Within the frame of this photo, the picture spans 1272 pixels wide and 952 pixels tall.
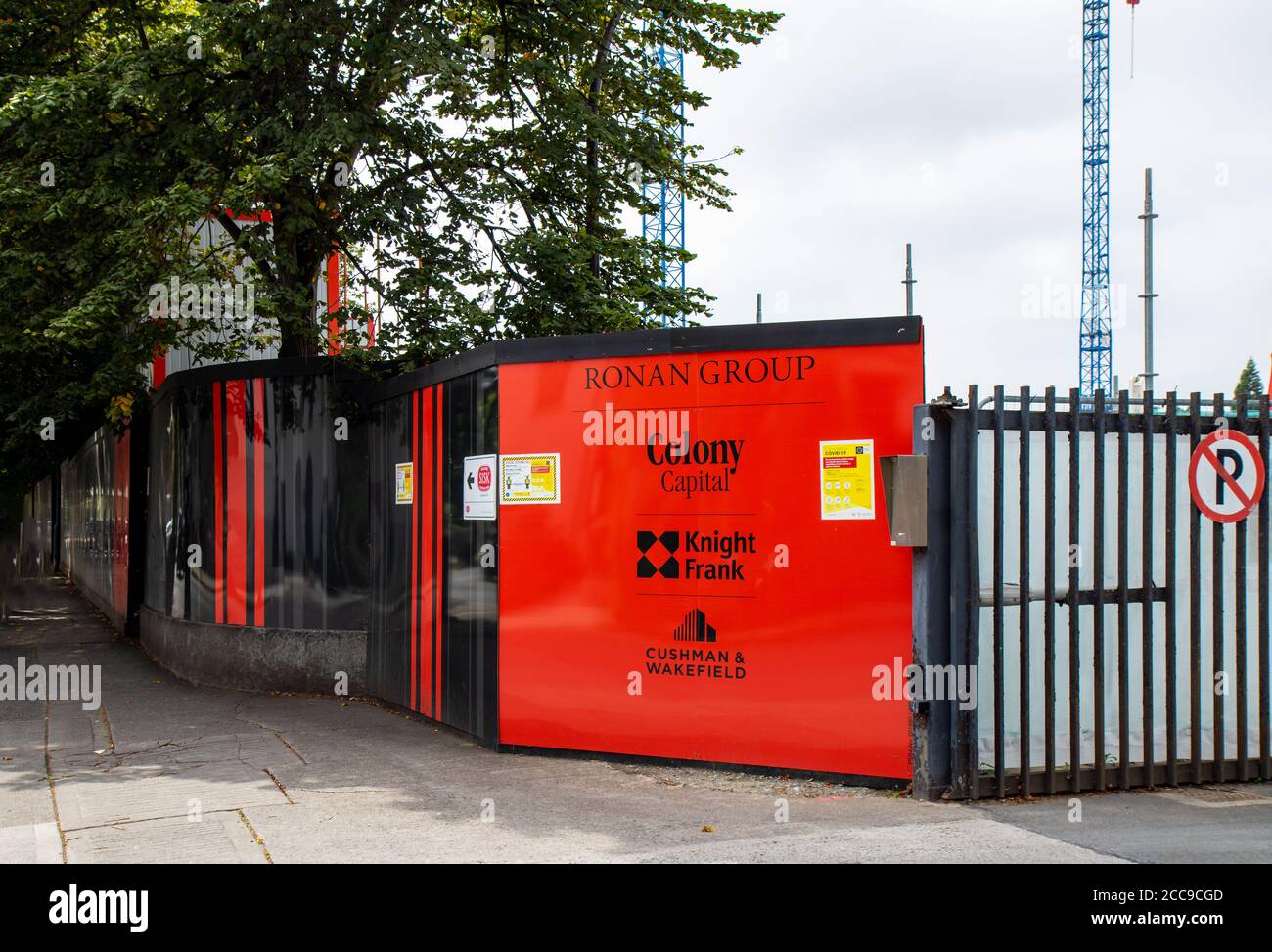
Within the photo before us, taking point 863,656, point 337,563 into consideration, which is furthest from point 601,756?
point 337,563

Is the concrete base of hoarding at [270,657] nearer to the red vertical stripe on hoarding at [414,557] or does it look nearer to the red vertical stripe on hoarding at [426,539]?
the red vertical stripe on hoarding at [414,557]

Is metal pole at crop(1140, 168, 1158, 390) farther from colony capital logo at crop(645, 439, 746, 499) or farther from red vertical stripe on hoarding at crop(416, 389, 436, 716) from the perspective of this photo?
colony capital logo at crop(645, 439, 746, 499)

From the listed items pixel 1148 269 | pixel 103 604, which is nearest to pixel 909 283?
pixel 1148 269

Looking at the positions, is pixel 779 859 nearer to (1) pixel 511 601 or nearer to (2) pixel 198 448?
(1) pixel 511 601

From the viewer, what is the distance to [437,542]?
29.7ft

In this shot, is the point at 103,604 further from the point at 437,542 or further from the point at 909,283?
the point at 909,283

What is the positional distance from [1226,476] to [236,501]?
8642 millimetres

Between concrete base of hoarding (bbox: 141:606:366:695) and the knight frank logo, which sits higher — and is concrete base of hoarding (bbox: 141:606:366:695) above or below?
below

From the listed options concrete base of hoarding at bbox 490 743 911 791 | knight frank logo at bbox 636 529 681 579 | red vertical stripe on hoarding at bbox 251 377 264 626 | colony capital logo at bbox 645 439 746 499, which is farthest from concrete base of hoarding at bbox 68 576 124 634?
colony capital logo at bbox 645 439 746 499

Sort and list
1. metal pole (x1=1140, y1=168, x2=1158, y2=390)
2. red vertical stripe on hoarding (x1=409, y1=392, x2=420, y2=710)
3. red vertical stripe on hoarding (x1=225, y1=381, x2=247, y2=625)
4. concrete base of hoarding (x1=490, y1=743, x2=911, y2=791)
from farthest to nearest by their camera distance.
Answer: metal pole (x1=1140, y1=168, x2=1158, y2=390) → red vertical stripe on hoarding (x1=225, y1=381, x2=247, y2=625) → red vertical stripe on hoarding (x1=409, y1=392, x2=420, y2=710) → concrete base of hoarding (x1=490, y1=743, x2=911, y2=791)

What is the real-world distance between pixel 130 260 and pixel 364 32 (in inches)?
130

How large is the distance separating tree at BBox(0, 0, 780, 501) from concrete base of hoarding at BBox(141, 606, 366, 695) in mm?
2757

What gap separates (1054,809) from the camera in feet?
21.0

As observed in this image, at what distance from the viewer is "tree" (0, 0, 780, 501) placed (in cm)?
1095
